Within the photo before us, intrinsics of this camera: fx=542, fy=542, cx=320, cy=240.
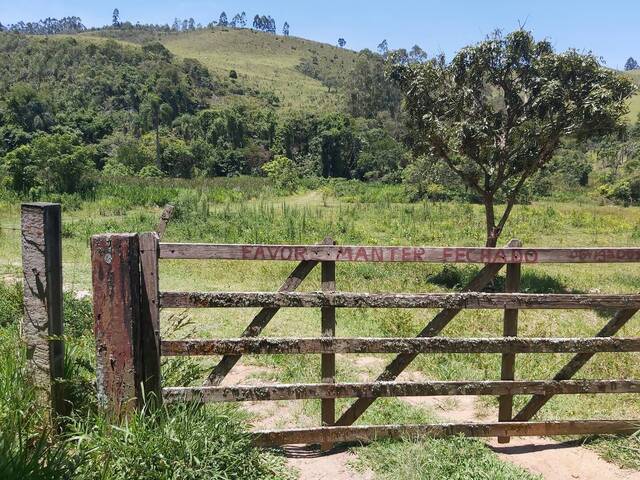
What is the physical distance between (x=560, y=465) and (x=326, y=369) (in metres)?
1.74

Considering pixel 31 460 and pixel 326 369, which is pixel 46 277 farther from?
pixel 326 369

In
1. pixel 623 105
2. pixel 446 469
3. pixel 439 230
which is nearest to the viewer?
pixel 446 469

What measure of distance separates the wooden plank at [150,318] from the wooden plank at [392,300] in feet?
0.43

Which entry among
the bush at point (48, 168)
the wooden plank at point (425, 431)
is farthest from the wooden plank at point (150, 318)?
the bush at point (48, 168)

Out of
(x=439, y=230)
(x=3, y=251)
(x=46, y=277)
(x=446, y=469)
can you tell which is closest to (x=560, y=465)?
(x=446, y=469)

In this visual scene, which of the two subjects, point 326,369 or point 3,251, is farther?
point 3,251

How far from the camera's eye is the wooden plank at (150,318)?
10.4 feet

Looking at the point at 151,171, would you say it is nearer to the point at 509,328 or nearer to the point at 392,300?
the point at 392,300

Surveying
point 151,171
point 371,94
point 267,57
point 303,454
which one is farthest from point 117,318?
point 267,57

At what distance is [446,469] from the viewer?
341 centimetres

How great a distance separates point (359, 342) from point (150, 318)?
1.33 meters

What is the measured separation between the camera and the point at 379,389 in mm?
3668

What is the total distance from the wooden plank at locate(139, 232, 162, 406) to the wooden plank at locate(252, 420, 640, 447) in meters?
0.75

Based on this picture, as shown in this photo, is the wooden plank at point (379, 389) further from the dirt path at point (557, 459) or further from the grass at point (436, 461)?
the dirt path at point (557, 459)
